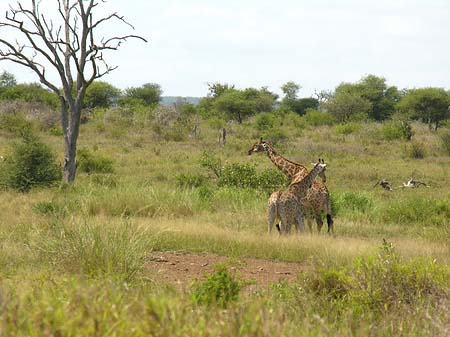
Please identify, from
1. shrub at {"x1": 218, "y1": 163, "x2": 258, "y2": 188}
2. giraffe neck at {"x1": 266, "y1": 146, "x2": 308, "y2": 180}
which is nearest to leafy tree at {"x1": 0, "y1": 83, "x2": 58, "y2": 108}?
shrub at {"x1": 218, "y1": 163, "x2": 258, "y2": 188}

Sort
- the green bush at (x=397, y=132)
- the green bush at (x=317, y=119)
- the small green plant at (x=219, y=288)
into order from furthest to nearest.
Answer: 1. the green bush at (x=317, y=119)
2. the green bush at (x=397, y=132)
3. the small green plant at (x=219, y=288)

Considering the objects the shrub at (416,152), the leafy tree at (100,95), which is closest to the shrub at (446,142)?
the shrub at (416,152)

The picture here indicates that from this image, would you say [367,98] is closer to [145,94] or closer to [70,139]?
[145,94]

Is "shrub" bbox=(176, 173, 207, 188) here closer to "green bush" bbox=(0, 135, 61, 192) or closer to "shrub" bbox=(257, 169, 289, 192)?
"shrub" bbox=(257, 169, 289, 192)

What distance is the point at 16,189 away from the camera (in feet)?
55.3

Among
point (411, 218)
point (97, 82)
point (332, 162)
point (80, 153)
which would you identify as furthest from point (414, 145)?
point (97, 82)

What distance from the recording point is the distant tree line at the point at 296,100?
49906mm

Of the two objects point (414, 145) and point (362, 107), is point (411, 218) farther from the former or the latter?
point (362, 107)

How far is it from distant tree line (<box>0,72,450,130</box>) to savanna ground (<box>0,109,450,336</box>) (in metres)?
28.9

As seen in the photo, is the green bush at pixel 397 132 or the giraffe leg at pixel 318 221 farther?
the green bush at pixel 397 132

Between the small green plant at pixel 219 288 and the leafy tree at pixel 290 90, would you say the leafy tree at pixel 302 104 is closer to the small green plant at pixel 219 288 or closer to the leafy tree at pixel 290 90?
the leafy tree at pixel 290 90

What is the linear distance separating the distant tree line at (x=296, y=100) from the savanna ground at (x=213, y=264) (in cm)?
2886

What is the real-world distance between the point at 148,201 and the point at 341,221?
3611 mm

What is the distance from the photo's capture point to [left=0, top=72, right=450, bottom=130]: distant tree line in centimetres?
4991
